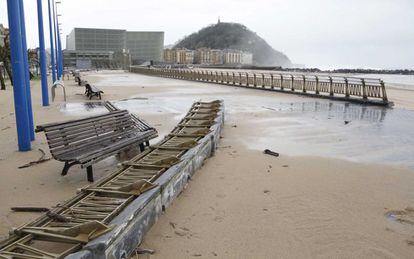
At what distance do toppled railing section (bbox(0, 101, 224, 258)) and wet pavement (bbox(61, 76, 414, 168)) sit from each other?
10.7ft

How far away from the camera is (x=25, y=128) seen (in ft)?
28.1

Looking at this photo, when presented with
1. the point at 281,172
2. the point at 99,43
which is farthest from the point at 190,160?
the point at 99,43

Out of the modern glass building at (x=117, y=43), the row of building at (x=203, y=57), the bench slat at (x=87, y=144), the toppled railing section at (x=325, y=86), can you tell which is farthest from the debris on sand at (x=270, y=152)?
the row of building at (x=203, y=57)

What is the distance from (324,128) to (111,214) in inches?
346

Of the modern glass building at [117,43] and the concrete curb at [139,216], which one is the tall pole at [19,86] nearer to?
the concrete curb at [139,216]

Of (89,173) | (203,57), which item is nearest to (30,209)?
(89,173)

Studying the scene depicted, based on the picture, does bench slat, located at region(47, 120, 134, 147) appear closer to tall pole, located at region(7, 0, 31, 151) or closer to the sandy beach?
the sandy beach

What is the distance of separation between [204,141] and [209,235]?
3.11 metres

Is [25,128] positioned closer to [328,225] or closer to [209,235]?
[209,235]

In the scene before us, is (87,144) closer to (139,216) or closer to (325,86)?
(139,216)

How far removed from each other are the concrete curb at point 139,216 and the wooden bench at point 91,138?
→ 1.41 m

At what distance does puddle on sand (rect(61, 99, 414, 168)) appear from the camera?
8703 mm

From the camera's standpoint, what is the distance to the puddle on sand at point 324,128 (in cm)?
870

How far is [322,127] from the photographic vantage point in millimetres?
11953
